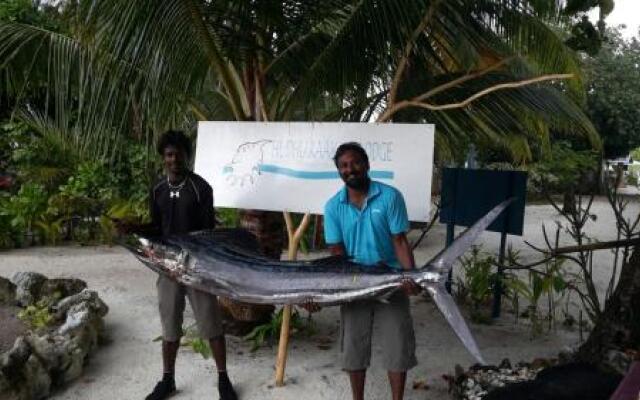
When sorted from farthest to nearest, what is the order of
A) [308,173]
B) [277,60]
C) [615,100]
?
[615,100], [277,60], [308,173]

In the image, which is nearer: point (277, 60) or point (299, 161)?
point (299, 161)

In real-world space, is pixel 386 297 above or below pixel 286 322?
above

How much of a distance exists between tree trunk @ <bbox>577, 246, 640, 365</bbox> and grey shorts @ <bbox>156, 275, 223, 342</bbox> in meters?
2.13

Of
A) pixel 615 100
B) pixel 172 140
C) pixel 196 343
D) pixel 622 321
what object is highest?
pixel 615 100

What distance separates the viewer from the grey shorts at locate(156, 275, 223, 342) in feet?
11.3

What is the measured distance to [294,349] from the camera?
177 inches

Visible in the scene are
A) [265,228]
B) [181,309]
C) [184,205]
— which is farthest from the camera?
[265,228]

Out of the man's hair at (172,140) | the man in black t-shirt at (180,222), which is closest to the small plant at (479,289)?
the man in black t-shirt at (180,222)

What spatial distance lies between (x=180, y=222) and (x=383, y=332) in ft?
4.30

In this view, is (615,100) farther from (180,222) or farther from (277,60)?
(180,222)

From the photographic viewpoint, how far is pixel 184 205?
11.1 feet

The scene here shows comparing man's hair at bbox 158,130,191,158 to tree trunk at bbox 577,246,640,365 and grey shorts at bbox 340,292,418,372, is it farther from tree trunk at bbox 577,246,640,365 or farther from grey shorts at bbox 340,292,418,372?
tree trunk at bbox 577,246,640,365

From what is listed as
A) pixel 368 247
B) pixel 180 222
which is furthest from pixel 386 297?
pixel 180 222

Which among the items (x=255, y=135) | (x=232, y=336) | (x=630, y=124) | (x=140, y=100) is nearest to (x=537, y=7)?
(x=255, y=135)
